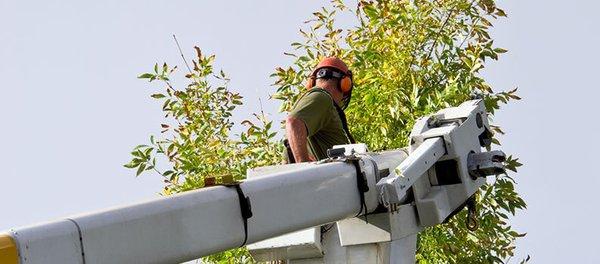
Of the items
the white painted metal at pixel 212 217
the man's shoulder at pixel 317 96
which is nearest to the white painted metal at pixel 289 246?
the white painted metal at pixel 212 217

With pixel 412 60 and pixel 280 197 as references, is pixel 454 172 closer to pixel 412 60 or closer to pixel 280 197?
pixel 280 197

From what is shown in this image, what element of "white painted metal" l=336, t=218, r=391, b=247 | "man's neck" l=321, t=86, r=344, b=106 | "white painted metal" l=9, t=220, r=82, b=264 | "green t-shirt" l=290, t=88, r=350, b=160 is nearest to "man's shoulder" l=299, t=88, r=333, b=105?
"green t-shirt" l=290, t=88, r=350, b=160

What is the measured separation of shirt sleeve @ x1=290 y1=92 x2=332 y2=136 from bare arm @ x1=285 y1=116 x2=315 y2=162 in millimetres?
40

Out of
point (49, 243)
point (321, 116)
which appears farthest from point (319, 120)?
point (49, 243)

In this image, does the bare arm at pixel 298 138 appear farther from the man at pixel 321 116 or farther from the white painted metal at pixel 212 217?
the white painted metal at pixel 212 217

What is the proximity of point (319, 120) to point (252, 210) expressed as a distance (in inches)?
82.3

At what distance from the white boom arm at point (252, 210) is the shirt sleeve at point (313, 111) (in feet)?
1.58

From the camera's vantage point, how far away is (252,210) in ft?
22.4

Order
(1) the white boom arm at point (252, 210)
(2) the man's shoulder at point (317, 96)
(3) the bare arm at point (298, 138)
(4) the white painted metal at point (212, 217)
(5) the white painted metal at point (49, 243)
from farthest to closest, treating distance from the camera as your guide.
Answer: (2) the man's shoulder at point (317, 96), (3) the bare arm at point (298, 138), (4) the white painted metal at point (212, 217), (1) the white boom arm at point (252, 210), (5) the white painted metal at point (49, 243)

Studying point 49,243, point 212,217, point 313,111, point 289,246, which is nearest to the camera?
point 49,243

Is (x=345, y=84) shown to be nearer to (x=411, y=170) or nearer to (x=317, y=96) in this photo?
(x=317, y=96)

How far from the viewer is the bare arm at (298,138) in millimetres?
8555

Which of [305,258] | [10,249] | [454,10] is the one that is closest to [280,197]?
[305,258]

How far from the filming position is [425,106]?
1143cm
